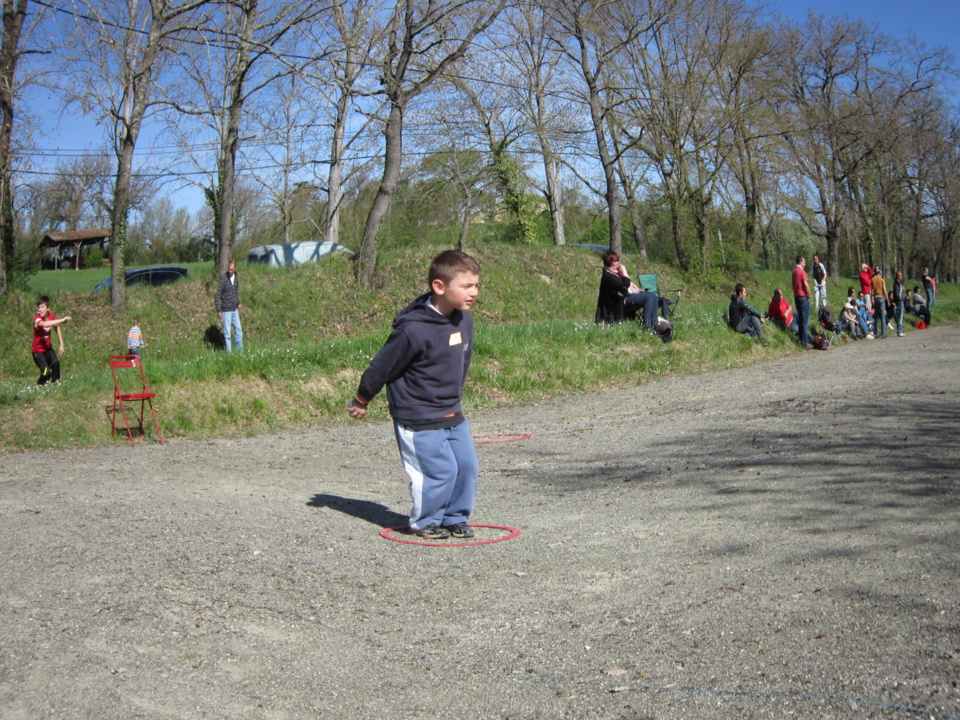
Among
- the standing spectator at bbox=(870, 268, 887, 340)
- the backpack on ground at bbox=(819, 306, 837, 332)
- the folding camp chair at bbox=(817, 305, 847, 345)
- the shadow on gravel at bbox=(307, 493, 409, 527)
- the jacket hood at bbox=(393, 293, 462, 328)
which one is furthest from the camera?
the standing spectator at bbox=(870, 268, 887, 340)

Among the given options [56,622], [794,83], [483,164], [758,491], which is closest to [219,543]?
[56,622]

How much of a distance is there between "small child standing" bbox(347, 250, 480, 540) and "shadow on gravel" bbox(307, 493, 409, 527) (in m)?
0.68

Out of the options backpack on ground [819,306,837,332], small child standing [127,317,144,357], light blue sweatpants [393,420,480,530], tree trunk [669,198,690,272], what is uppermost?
tree trunk [669,198,690,272]

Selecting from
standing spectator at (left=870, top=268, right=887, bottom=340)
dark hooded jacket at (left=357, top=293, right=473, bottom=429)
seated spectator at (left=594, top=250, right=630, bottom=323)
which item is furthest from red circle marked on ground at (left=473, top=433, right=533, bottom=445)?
standing spectator at (left=870, top=268, right=887, bottom=340)

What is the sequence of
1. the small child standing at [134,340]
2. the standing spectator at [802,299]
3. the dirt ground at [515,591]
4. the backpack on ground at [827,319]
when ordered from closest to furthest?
the dirt ground at [515,591]
the small child standing at [134,340]
the standing spectator at [802,299]
the backpack on ground at [827,319]

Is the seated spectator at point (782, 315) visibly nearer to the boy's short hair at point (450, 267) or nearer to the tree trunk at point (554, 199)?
the boy's short hair at point (450, 267)

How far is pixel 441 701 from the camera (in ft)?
12.6

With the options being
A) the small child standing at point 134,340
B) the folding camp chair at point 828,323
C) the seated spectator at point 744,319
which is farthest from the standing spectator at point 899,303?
the small child standing at point 134,340

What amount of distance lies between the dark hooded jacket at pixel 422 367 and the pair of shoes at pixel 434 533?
2.51 feet

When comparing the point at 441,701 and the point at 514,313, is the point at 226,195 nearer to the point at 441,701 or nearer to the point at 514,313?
the point at 514,313

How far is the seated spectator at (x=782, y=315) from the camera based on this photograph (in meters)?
22.5

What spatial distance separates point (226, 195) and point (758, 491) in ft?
70.1

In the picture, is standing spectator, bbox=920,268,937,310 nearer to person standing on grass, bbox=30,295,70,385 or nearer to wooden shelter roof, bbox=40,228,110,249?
person standing on grass, bbox=30,295,70,385

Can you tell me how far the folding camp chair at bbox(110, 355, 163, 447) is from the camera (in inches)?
497
